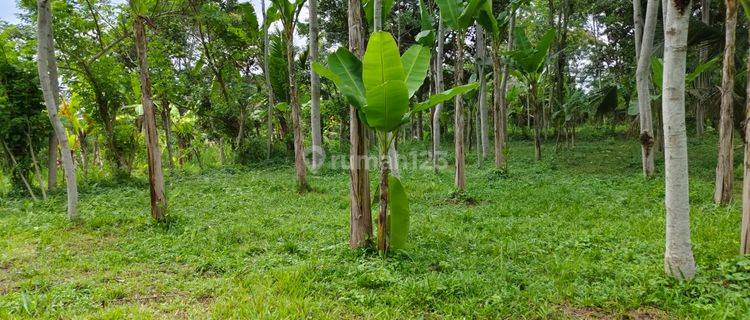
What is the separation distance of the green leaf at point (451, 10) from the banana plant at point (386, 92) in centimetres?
345

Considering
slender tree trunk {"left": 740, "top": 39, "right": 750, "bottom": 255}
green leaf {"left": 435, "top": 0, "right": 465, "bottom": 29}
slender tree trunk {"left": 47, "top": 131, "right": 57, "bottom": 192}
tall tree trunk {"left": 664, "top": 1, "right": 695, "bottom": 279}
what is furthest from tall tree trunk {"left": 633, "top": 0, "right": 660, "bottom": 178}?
slender tree trunk {"left": 47, "top": 131, "right": 57, "bottom": 192}

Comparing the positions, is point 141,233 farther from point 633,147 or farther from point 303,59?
point 633,147

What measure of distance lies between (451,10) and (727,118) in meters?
4.27

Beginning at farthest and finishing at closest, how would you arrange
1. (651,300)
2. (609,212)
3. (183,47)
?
(183,47) < (609,212) < (651,300)

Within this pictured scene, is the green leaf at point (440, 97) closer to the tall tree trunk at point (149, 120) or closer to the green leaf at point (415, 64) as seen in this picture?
the green leaf at point (415, 64)

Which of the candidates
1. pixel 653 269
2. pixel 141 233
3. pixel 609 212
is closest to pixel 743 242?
pixel 653 269

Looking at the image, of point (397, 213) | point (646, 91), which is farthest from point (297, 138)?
point (646, 91)

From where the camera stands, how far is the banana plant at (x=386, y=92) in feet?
13.5

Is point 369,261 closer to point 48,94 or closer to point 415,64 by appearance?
point 415,64

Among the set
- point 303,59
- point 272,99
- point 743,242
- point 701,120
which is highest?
point 303,59

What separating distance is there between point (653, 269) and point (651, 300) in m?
0.60

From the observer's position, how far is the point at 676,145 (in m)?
3.66

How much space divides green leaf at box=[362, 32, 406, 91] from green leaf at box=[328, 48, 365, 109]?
25cm

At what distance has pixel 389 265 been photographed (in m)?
4.40
